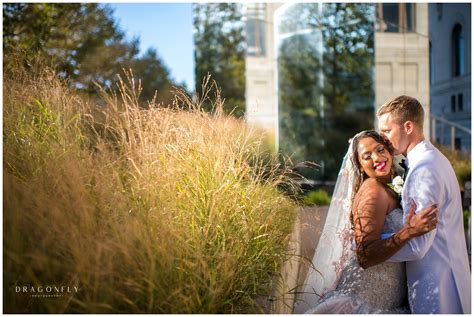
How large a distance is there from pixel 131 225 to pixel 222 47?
11.3 metres

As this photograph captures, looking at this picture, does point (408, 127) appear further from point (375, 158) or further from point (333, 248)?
point (333, 248)

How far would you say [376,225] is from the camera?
227 centimetres

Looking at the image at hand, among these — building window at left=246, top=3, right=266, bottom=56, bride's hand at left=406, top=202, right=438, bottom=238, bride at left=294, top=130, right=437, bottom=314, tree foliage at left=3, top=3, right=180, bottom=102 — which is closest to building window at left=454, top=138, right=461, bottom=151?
building window at left=246, top=3, right=266, bottom=56

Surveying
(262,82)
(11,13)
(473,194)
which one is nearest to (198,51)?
(262,82)

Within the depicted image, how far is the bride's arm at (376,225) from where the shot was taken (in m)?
2.15

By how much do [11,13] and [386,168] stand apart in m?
6.91

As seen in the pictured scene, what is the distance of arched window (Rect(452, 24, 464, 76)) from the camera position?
404 inches

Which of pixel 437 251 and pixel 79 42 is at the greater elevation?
pixel 79 42

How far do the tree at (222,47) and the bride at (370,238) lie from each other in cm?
954

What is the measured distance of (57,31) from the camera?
1045 centimetres

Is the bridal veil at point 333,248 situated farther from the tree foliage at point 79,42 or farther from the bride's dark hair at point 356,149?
the tree foliage at point 79,42

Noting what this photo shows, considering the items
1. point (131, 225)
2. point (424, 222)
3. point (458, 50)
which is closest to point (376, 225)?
point (424, 222)

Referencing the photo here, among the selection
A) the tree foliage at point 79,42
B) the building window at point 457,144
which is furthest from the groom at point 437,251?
the building window at point 457,144

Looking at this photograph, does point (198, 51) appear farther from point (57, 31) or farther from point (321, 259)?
point (321, 259)
